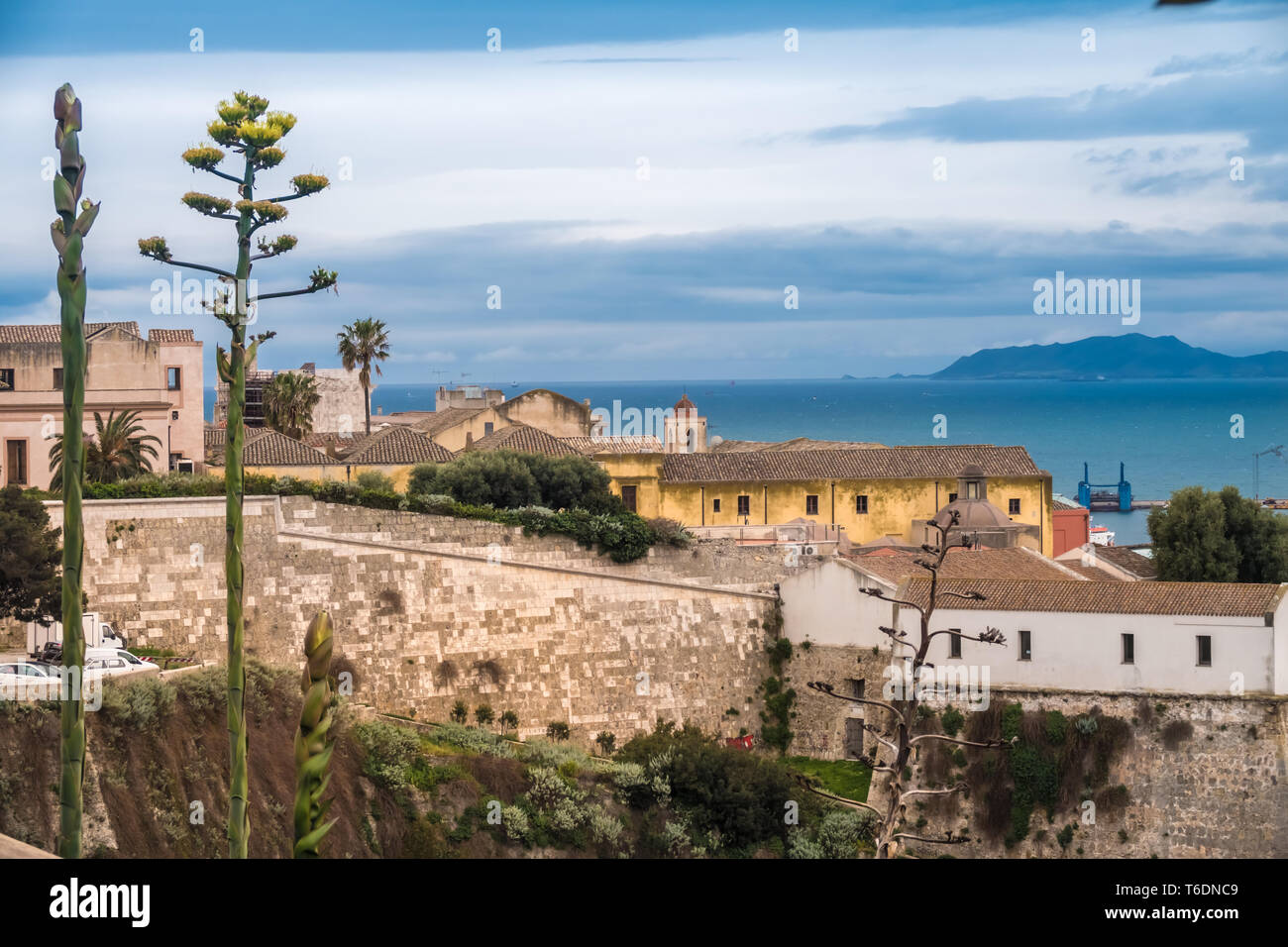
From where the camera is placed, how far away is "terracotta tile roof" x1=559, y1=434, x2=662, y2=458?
1988 inches

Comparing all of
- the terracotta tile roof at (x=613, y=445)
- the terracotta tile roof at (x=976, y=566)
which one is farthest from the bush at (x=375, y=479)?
the terracotta tile roof at (x=976, y=566)

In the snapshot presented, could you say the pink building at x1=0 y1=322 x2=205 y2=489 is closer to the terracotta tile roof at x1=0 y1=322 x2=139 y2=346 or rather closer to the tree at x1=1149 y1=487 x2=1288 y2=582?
the terracotta tile roof at x1=0 y1=322 x2=139 y2=346

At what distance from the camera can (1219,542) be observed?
43.4 meters

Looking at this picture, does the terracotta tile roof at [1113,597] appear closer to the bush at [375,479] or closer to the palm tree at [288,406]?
the bush at [375,479]

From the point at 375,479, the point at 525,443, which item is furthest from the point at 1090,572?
the point at 375,479

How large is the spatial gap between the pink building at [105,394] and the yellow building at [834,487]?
11836mm

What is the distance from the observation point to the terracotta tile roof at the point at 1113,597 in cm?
3409

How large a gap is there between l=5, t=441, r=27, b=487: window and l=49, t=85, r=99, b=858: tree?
91.4 feet

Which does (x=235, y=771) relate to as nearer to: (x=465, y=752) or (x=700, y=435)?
(x=465, y=752)

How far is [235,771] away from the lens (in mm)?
13656
